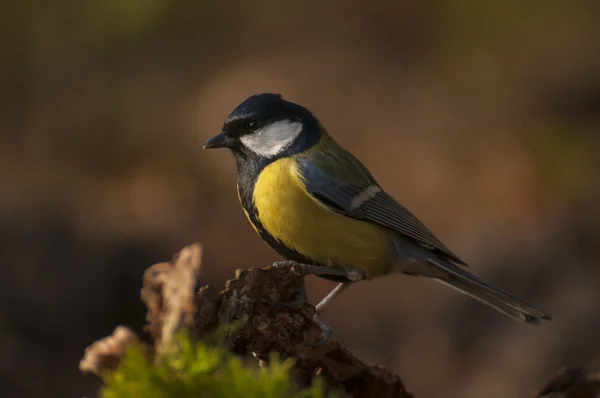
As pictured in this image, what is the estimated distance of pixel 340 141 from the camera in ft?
24.0

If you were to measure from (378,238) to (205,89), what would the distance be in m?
5.85

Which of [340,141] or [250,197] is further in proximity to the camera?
[340,141]

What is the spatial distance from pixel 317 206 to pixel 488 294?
734 mm

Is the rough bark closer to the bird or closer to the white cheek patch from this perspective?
the bird

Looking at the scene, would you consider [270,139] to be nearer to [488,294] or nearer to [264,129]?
[264,129]

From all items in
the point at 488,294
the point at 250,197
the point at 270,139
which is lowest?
the point at 488,294

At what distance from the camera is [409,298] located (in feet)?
18.3

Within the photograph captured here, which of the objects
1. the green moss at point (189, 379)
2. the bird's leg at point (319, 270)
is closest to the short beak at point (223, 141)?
the bird's leg at point (319, 270)

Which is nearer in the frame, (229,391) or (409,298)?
(229,391)

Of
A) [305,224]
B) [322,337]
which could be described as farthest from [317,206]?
[322,337]

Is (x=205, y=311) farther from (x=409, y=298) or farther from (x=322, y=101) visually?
(x=322, y=101)

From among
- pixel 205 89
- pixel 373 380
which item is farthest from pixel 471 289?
pixel 205 89

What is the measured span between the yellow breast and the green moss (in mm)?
1118

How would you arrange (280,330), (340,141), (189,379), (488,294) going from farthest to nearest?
(340,141)
(488,294)
(280,330)
(189,379)
